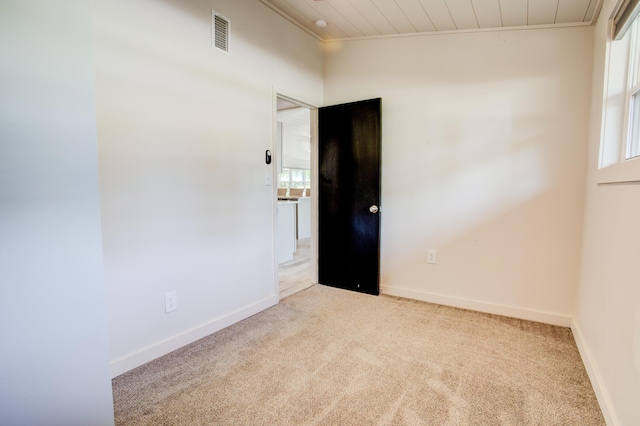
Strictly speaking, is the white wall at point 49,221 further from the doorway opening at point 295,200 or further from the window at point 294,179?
the window at point 294,179

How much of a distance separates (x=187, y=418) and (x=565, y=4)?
11.0 ft

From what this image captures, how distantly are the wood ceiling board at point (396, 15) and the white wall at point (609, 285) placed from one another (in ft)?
4.31

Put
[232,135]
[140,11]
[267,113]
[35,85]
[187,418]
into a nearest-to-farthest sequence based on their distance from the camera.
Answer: [35,85]
[187,418]
[140,11]
[232,135]
[267,113]

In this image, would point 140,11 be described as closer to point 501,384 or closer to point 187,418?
point 187,418

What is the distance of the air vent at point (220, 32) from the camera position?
7.41 ft

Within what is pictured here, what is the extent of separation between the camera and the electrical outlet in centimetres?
208

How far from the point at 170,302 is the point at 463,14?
300 centimetres

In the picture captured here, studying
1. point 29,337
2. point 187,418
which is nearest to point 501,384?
point 187,418

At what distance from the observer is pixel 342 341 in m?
2.25

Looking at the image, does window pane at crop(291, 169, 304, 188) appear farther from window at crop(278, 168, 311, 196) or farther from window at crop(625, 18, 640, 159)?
window at crop(625, 18, 640, 159)

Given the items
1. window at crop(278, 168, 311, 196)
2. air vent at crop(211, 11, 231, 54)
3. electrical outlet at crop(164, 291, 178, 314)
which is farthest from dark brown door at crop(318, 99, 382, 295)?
window at crop(278, 168, 311, 196)

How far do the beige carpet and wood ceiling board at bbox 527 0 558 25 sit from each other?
233 cm

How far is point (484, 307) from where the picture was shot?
9.25 feet

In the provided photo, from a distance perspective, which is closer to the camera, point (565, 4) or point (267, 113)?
point (565, 4)
